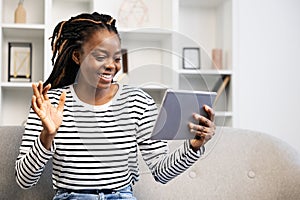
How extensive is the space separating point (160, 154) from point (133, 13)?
2075 millimetres

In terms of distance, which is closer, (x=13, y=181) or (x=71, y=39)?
(x=71, y=39)

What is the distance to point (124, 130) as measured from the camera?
1485mm

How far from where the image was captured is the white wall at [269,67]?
3518 mm

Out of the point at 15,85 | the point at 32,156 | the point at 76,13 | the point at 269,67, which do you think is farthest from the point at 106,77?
the point at 269,67

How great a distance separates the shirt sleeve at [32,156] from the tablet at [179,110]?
0.31 m

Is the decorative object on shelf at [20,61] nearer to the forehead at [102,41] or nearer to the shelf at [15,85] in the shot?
the shelf at [15,85]

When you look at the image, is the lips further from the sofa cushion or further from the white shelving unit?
the white shelving unit

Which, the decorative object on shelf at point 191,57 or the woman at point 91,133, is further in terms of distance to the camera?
the woman at point 91,133

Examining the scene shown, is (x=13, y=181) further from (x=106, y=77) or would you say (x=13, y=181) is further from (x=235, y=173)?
(x=235, y=173)

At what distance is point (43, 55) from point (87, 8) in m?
0.42

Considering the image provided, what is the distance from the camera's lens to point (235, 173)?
1.83 m

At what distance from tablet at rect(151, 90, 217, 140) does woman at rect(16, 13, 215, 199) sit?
0.11 feet

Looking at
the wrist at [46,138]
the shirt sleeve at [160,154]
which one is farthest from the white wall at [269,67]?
the wrist at [46,138]

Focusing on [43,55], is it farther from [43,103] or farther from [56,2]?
[43,103]
